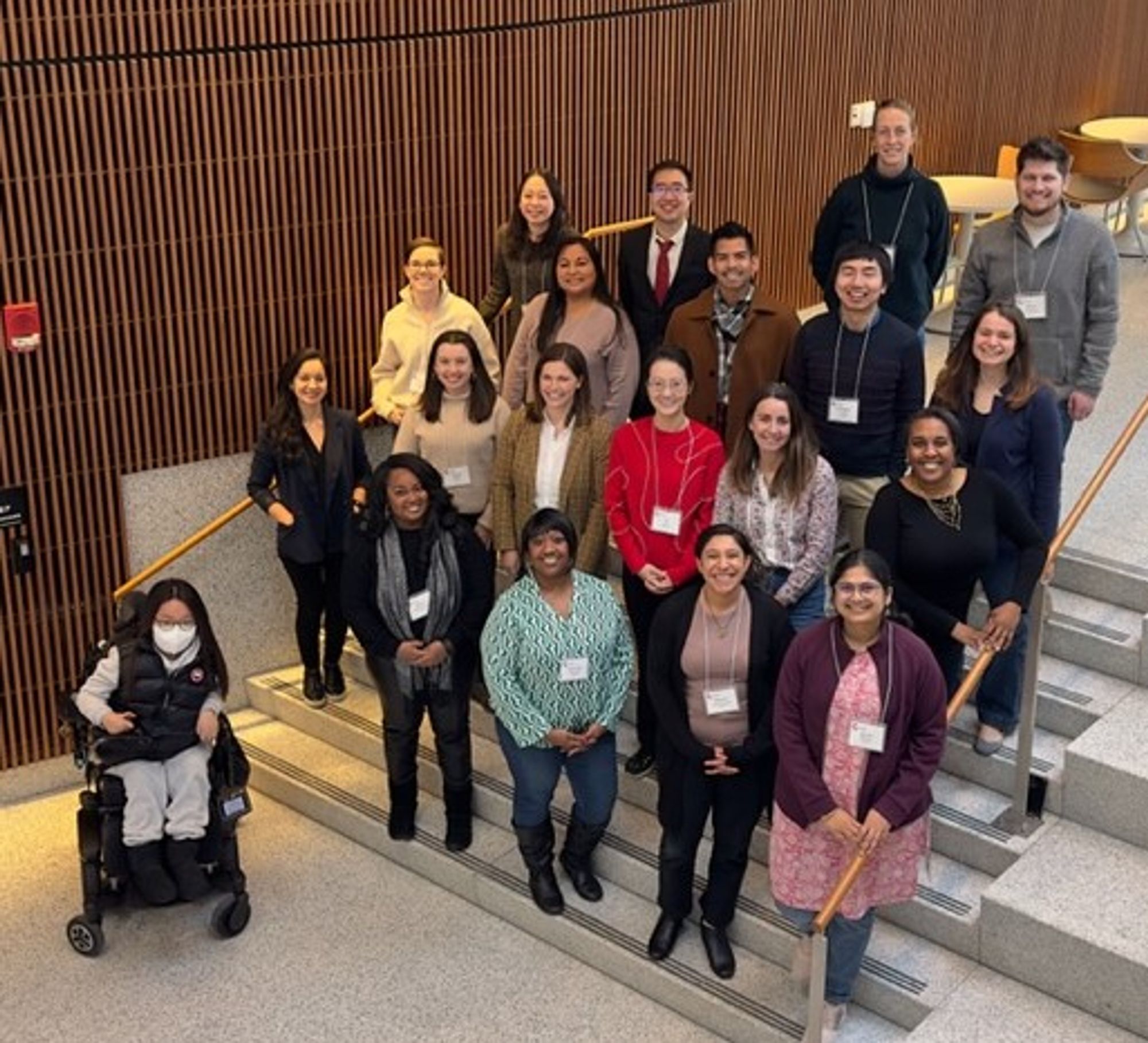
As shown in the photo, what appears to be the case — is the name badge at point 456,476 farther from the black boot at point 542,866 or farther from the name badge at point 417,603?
the black boot at point 542,866

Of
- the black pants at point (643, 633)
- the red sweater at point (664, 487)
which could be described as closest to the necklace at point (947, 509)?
the red sweater at point (664, 487)

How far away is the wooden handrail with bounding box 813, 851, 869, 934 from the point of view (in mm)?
4133

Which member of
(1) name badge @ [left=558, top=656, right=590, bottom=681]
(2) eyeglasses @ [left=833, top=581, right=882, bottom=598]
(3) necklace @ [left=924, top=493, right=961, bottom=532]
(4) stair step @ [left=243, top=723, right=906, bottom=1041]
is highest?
(3) necklace @ [left=924, top=493, right=961, bottom=532]

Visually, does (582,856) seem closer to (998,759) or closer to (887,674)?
(998,759)

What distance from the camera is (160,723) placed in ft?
17.7

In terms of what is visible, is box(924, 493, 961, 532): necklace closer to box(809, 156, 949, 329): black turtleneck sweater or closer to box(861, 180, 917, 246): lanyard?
box(809, 156, 949, 329): black turtleneck sweater

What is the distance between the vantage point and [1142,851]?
4.90 m

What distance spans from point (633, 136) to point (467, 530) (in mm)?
2822

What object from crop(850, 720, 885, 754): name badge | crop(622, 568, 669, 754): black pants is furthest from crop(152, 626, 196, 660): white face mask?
crop(850, 720, 885, 754): name badge

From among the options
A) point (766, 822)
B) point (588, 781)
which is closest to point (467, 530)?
point (588, 781)

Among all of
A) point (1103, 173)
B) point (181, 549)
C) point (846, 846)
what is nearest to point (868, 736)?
point (846, 846)

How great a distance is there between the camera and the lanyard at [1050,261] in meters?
5.30

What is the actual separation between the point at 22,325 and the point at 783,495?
2.91m

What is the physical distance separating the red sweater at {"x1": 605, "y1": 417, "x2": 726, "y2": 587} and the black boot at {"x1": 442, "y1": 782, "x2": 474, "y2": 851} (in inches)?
46.4
